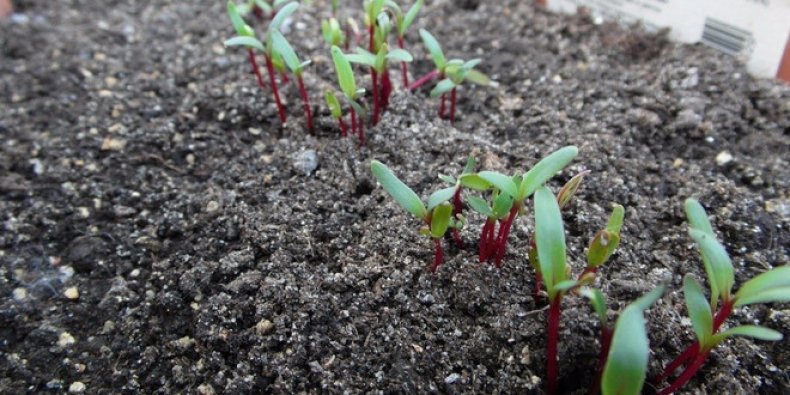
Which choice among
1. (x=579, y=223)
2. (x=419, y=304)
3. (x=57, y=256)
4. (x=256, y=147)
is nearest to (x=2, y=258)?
(x=57, y=256)

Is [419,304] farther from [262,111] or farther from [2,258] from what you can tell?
[2,258]

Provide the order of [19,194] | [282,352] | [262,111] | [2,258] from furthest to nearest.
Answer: [262,111]
[19,194]
[2,258]
[282,352]

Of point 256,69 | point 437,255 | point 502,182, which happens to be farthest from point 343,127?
point 502,182

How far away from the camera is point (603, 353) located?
2.89ft

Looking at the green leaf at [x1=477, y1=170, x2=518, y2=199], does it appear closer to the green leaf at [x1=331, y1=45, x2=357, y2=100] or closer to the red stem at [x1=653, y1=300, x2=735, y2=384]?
the red stem at [x1=653, y1=300, x2=735, y2=384]

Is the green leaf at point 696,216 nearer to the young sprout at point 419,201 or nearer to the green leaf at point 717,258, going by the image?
the green leaf at point 717,258

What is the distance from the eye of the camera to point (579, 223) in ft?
3.77

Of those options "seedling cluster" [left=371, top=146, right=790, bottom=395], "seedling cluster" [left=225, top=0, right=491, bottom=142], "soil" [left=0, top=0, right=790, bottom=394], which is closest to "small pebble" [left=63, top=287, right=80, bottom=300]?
"soil" [left=0, top=0, right=790, bottom=394]

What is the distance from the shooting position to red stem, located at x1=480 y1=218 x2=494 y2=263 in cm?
101

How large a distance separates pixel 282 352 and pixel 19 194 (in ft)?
2.49

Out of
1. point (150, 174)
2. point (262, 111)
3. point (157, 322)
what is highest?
point (262, 111)

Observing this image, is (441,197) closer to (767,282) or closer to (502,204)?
(502,204)

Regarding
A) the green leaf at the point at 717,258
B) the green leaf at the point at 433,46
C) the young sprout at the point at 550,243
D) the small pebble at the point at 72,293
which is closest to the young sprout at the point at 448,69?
the green leaf at the point at 433,46

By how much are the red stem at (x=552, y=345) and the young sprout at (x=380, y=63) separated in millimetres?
567
